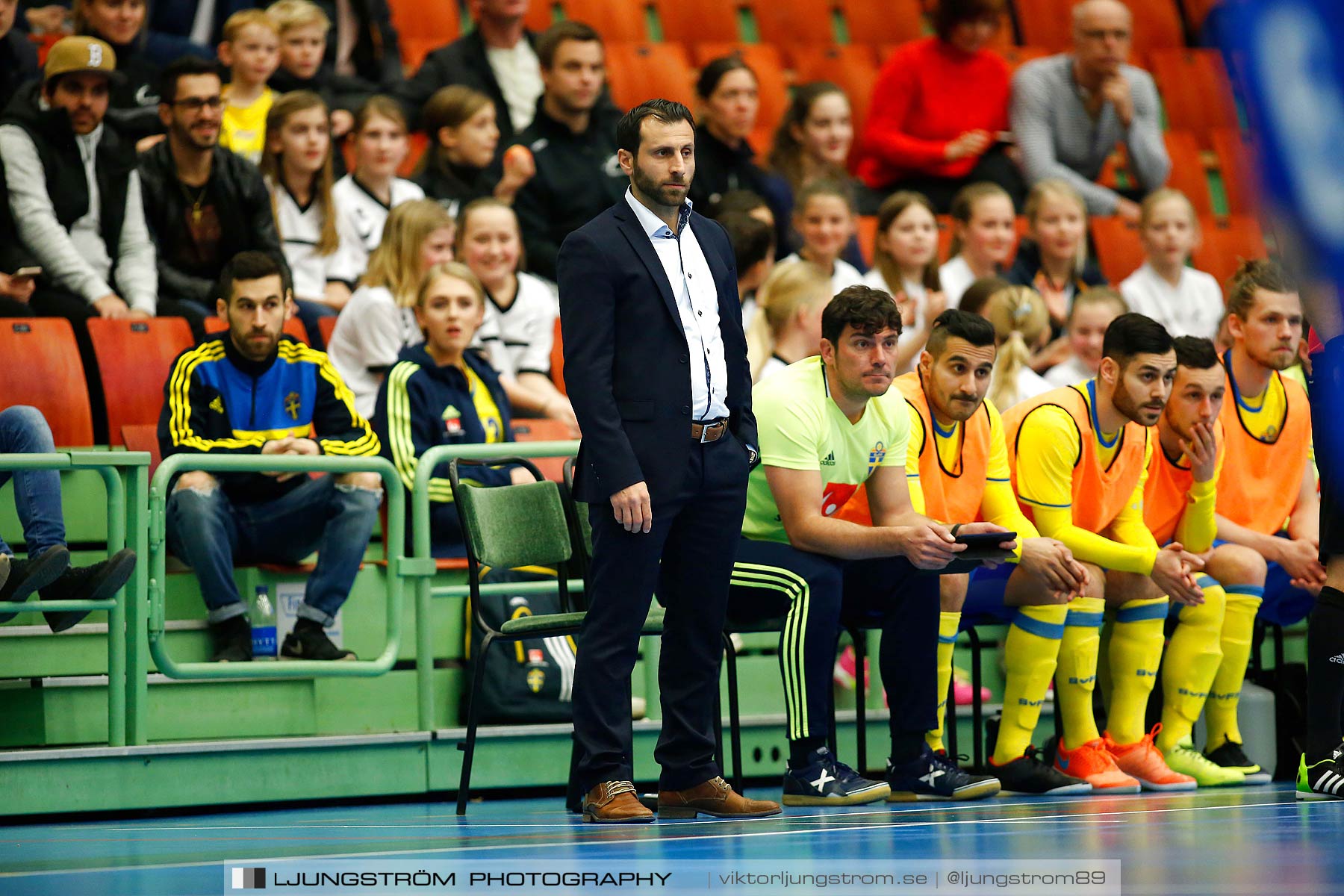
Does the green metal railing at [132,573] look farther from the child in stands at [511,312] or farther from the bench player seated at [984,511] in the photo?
the bench player seated at [984,511]

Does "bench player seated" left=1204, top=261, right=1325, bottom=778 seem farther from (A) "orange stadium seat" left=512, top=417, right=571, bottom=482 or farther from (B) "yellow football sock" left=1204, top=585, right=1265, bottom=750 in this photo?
(A) "orange stadium seat" left=512, top=417, right=571, bottom=482

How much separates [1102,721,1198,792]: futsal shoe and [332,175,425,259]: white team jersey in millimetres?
4024

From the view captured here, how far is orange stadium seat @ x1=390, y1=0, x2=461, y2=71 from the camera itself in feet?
32.7

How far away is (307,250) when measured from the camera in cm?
757

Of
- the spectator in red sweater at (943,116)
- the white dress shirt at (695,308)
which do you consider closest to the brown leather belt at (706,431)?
the white dress shirt at (695,308)

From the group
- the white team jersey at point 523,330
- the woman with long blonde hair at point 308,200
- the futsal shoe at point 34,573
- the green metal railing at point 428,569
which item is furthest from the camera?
the woman with long blonde hair at point 308,200

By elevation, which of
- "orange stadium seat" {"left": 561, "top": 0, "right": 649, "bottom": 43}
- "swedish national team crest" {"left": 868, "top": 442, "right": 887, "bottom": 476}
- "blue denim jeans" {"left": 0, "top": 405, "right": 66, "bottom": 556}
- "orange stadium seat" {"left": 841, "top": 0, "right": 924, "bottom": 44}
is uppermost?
"orange stadium seat" {"left": 841, "top": 0, "right": 924, "bottom": 44}

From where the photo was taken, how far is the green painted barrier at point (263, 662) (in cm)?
523

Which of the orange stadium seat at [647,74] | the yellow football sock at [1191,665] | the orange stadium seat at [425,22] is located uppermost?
the orange stadium seat at [425,22]

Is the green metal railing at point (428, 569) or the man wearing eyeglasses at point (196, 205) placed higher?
the man wearing eyeglasses at point (196, 205)

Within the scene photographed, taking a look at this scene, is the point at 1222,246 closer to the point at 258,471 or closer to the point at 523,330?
the point at 523,330

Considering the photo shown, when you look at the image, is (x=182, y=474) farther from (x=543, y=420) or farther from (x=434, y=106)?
(x=434, y=106)

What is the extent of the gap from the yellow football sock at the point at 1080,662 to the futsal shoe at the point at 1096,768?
3cm

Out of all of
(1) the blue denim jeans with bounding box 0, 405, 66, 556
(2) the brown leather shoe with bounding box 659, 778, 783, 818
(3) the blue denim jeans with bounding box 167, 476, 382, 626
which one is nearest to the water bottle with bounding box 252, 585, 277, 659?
(3) the blue denim jeans with bounding box 167, 476, 382, 626
